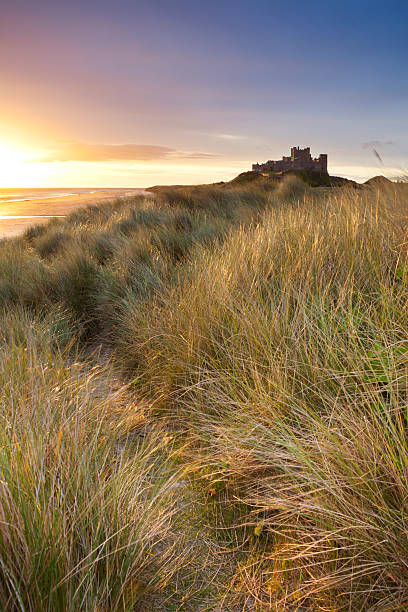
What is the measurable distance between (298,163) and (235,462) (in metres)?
25.4

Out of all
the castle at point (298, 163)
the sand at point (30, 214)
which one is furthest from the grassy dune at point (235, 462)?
the castle at point (298, 163)

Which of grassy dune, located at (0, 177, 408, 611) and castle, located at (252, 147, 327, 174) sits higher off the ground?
castle, located at (252, 147, 327, 174)

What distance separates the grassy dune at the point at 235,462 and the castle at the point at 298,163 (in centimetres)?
1970

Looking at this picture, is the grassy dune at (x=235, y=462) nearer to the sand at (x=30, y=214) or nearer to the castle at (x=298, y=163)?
the sand at (x=30, y=214)

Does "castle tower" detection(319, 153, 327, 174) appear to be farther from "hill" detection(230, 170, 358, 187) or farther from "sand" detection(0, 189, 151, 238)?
"sand" detection(0, 189, 151, 238)

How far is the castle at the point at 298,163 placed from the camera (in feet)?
72.9

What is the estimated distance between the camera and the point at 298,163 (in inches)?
970

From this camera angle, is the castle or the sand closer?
the sand

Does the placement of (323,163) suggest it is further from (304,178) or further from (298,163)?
(304,178)

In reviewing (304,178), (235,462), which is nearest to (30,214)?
(304,178)

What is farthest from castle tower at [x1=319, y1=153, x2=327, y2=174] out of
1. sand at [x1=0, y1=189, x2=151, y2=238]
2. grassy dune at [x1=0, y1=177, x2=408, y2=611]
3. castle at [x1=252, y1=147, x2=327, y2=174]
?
grassy dune at [x1=0, y1=177, x2=408, y2=611]

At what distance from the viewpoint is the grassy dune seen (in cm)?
114

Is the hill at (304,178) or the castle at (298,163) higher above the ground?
the castle at (298,163)

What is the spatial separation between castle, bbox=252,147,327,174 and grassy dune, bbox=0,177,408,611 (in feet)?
64.6
